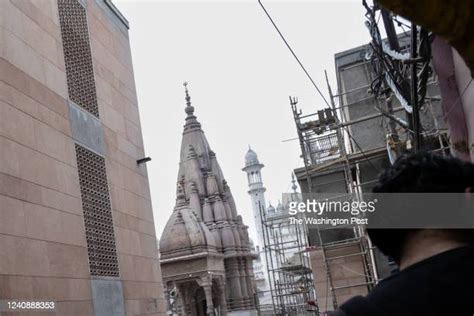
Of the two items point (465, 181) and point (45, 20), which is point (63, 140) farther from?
point (465, 181)

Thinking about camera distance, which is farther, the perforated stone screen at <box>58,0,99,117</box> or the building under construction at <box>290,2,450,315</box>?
the building under construction at <box>290,2,450,315</box>

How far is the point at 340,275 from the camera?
11.2 meters

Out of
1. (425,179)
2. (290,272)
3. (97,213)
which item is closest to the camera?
(425,179)

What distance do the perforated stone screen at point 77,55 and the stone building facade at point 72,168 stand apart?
0.02 meters

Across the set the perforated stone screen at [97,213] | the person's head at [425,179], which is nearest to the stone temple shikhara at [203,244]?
the perforated stone screen at [97,213]

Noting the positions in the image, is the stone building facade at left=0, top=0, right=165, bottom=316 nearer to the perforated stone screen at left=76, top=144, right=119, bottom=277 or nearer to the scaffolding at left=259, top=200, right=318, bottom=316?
the perforated stone screen at left=76, top=144, right=119, bottom=277

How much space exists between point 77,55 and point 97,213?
244 centimetres

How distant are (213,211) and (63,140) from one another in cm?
1727

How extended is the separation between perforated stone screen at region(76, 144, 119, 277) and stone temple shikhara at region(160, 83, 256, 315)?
11353mm

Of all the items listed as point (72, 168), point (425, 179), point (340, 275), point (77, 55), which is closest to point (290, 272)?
point (340, 275)

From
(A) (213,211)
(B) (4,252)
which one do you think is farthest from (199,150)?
(B) (4,252)

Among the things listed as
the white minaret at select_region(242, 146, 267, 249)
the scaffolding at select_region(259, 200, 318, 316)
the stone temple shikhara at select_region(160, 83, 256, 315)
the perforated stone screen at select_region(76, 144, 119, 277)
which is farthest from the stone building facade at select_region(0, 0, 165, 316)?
the white minaret at select_region(242, 146, 267, 249)

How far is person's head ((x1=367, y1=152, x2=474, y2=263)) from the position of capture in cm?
130

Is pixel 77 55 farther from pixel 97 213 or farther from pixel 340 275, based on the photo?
pixel 340 275
